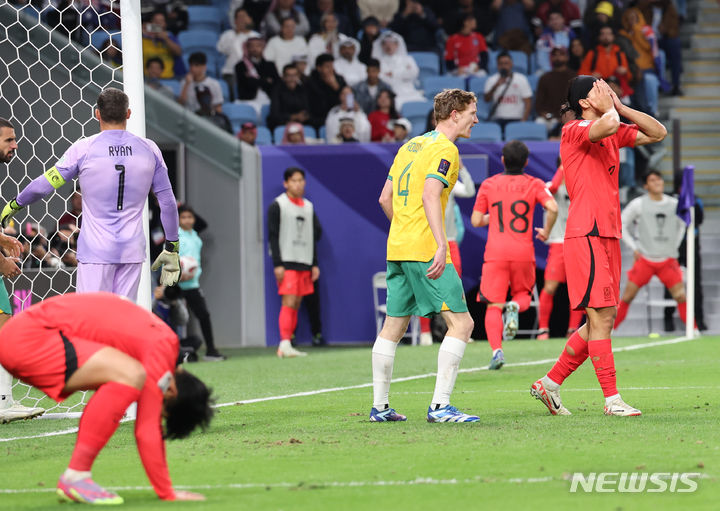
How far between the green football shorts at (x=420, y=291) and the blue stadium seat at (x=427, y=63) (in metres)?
12.8

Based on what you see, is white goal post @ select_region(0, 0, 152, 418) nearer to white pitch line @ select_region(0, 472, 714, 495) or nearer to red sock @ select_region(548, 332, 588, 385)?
red sock @ select_region(548, 332, 588, 385)

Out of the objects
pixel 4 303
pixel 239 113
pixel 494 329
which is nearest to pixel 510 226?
pixel 494 329

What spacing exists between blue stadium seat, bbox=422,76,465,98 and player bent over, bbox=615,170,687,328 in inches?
167

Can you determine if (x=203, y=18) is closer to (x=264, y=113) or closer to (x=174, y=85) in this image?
(x=174, y=85)

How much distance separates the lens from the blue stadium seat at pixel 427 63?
20109 mm

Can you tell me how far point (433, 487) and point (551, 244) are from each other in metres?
11.7

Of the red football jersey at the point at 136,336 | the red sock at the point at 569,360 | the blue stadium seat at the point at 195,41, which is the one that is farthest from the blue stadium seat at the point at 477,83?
the red football jersey at the point at 136,336

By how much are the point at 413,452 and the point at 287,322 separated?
9.06 metres

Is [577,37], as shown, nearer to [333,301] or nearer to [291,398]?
[333,301]

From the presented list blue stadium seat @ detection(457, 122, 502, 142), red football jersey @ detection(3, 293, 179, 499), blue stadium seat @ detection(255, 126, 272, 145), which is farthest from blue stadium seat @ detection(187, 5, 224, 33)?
red football jersey @ detection(3, 293, 179, 499)

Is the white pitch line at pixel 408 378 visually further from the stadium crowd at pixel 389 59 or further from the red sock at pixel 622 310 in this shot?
the stadium crowd at pixel 389 59

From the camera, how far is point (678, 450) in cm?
605

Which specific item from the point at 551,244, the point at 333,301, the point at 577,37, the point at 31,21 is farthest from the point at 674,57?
the point at 31,21

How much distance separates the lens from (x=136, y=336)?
16.3ft
